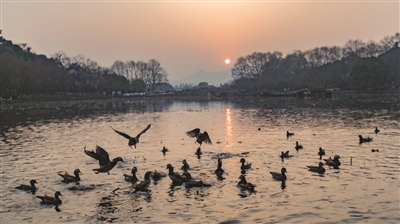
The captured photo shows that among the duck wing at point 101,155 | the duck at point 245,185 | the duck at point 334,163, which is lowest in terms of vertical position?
the duck at point 245,185

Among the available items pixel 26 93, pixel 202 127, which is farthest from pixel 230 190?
pixel 26 93

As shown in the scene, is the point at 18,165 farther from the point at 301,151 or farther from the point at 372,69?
the point at 372,69

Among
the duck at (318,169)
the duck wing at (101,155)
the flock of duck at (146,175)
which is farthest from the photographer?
the duck at (318,169)

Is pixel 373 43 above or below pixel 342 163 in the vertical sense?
above

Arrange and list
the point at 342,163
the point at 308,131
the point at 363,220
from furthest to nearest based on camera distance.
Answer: the point at 308,131 < the point at 342,163 < the point at 363,220

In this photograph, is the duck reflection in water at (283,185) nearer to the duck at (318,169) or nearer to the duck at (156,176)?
the duck at (318,169)

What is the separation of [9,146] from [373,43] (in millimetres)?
168373

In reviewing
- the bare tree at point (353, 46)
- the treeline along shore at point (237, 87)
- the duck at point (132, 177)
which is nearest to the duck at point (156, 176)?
the duck at point (132, 177)

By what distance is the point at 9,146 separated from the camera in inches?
1313

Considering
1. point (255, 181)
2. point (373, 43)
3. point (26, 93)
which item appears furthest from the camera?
point (373, 43)

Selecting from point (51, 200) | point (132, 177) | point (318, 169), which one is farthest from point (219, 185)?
point (51, 200)

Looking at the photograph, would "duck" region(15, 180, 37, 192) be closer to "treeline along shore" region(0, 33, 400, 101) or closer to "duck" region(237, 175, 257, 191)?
"duck" region(237, 175, 257, 191)

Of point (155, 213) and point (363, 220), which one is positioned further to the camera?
point (155, 213)

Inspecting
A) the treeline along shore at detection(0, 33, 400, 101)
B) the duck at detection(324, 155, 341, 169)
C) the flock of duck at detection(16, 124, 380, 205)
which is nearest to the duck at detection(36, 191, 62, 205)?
the flock of duck at detection(16, 124, 380, 205)
